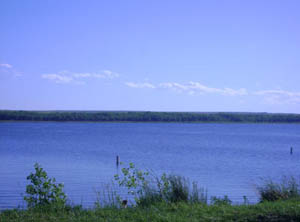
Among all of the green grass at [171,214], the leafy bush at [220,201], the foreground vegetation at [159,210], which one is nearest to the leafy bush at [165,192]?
the foreground vegetation at [159,210]

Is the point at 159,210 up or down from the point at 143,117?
Answer: down

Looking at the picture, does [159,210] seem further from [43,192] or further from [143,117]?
[143,117]

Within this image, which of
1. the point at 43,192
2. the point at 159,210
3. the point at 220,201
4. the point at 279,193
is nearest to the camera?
the point at 159,210

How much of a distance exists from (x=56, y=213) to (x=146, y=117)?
152088 millimetres

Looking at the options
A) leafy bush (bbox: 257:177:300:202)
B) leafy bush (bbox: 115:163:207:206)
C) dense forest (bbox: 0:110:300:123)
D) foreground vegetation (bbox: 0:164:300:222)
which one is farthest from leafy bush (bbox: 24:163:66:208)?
dense forest (bbox: 0:110:300:123)

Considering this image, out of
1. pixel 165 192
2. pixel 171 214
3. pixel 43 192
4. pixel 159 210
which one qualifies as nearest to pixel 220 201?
pixel 165 192

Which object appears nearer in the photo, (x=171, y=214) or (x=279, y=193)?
(x=171, y=214)

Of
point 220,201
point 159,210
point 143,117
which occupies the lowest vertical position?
point 220,201

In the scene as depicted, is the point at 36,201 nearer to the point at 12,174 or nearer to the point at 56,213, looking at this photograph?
the point at 56,213

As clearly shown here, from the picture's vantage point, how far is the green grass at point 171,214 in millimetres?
7855

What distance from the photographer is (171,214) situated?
829 cm

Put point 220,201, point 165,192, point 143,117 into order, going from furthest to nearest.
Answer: point 143,117, point 165,192, point 220,201

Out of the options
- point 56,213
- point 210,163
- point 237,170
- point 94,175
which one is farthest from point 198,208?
point 210,163

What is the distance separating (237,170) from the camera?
97.1 feet
